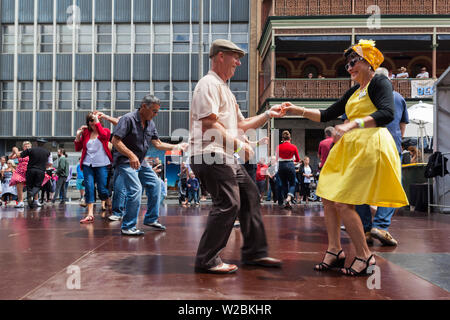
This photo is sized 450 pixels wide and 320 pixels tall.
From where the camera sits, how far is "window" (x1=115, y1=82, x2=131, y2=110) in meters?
25.5

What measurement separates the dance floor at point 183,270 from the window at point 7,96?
23.2 m

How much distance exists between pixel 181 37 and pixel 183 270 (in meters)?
23.9

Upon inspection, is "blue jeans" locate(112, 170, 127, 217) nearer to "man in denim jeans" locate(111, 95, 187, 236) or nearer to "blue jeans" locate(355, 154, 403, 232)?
"man in denim jeans" locate(111, 95, 187, 236)

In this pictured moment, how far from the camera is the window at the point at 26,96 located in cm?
2597

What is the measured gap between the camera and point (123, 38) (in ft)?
84.8

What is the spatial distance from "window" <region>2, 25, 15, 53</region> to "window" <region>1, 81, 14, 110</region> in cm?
212

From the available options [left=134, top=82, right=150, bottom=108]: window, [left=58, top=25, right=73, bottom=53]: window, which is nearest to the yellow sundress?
[left=134, top=82, right=150, bottom=108]: window

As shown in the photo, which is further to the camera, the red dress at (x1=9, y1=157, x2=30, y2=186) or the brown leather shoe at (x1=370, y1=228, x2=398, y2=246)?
the red dress at (x1=9, y1=157, x2=30, y2=186)

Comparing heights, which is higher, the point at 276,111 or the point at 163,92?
the point at 163,92

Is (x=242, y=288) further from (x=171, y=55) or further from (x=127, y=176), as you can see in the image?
(x=171, y=55)

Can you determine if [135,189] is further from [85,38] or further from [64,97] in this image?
[85,38]

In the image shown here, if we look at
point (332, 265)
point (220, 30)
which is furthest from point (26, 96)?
point (332, 265)
